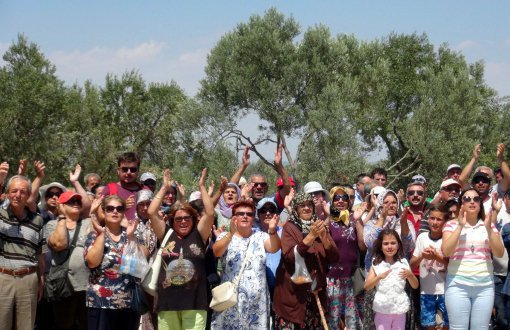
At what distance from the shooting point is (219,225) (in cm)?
846

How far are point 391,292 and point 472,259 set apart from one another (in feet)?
3.20

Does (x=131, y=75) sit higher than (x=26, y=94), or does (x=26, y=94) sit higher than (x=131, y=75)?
(x=131, y=75)

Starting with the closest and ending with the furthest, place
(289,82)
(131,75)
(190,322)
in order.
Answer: (190,322) < (289,82) < (131,75)

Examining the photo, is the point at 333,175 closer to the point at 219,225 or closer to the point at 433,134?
the point at 433,134

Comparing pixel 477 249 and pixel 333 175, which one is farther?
pixel 333 175

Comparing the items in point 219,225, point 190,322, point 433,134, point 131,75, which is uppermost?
point 131,75

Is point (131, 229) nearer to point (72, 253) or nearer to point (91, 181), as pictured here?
point (72, 253)

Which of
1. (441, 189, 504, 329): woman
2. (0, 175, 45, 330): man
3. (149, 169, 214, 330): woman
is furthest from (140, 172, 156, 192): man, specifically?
(441, 189, 504, 329): woman

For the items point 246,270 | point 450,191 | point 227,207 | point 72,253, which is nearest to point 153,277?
point 246,270

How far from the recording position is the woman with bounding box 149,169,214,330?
6555 millimetres

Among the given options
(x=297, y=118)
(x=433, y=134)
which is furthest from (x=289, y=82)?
(x=433, y=134)

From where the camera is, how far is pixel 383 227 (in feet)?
25.6

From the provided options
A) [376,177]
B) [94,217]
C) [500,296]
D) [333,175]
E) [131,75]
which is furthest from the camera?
[131,75]

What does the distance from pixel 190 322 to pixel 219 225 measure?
2.08 meters
